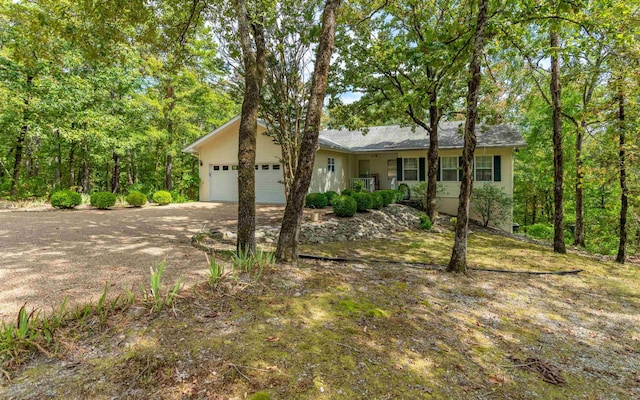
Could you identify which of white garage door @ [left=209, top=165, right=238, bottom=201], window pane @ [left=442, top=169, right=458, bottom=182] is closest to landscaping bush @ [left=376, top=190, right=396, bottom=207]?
window pane @ [left=442, top=169, right=458, bottom=182]

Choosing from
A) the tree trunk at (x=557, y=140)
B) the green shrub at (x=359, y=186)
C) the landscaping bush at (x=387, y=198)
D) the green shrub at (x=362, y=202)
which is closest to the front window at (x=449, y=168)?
the landscaping bush at (x=387, y=198)

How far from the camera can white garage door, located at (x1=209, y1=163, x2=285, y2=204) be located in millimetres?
14414

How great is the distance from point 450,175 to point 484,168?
4.80 feet

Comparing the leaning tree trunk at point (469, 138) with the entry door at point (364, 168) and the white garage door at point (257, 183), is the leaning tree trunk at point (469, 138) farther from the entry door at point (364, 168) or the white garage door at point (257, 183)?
the entry door at point (364, 168)

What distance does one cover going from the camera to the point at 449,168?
46.7 ft

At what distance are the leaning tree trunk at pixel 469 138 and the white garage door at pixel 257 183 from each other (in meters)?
8.87

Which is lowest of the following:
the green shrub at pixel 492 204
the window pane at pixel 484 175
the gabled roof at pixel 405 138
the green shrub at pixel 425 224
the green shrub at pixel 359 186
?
the green shrub at pixel 425 224

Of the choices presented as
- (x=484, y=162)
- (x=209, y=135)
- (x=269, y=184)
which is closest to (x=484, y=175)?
(x=484, y=162)

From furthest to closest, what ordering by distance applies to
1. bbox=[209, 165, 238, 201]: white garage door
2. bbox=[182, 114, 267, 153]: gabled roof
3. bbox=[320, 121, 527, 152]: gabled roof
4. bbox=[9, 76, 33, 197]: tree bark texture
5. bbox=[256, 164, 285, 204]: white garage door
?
bbox=[209, 165, 238, 201]: white garage door → bbox=[256, 164, 285, 204]: white garage door → bbox=[182, 114, 267, 153]: gabled roof → bbox=[320, 121, 527, 152]: gabled roof → bbox=[9, 76, 33, 197]: tree bark texture

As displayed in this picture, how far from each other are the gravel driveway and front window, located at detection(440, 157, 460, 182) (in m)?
9.23

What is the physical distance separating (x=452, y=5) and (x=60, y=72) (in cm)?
1580

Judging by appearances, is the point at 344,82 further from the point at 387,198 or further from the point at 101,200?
the point at 101,200

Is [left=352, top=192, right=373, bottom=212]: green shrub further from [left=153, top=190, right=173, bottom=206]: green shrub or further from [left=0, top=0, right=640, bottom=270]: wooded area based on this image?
[left=153, top=190, right=173, bottom=206]: green shrub

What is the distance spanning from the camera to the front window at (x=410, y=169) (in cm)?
1510
